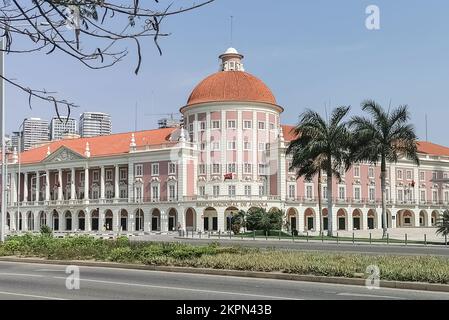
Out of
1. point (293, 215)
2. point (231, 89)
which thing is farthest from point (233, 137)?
point (293, 215)

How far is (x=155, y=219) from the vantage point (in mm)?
79812

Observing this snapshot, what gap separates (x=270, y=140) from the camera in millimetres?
80125

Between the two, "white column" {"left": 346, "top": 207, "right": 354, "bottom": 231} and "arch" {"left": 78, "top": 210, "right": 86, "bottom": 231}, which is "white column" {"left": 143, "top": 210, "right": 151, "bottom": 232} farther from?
"white column" {"left": 346, "top": 207, "right": 354, "bottom": 231}

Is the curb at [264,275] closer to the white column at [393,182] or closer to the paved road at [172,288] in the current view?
the paved road at [172,288]

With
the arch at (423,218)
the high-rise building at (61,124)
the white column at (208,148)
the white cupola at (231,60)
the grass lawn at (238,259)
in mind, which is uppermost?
the white cupola at (231,60)

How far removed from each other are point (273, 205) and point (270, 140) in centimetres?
971

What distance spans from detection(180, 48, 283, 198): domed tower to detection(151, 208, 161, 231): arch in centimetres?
628

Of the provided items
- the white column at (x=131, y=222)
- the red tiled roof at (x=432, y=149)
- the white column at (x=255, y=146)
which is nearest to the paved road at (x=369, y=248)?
the white column at (x=255, y=146)

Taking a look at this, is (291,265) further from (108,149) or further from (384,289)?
(108,149)

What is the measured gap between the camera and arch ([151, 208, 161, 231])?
79.1 meters

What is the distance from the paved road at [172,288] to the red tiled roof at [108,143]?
67.0 metres

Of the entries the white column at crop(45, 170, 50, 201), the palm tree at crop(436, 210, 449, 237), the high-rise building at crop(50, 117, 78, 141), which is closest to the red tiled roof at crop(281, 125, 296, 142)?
the white column at crop(45, 170, 50, 201)

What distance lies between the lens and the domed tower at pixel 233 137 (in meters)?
77.2
